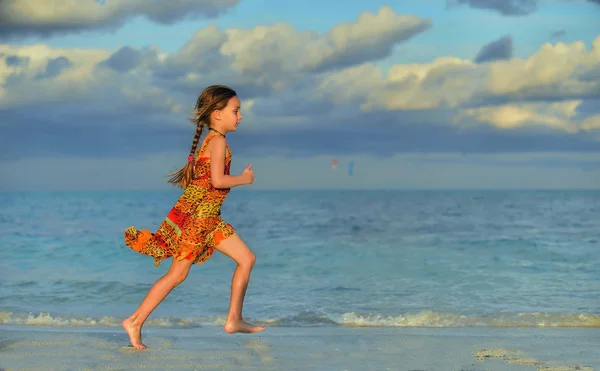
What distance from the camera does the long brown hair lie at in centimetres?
534

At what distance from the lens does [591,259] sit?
15469 millimetres

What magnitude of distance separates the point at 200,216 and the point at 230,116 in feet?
2.50

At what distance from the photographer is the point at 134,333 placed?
5.34 meters

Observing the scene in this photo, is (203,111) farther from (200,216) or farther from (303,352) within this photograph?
(303,352)

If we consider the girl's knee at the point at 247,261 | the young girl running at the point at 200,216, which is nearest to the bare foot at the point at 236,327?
the young girl running at the point at 200,216

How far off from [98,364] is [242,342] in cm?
129

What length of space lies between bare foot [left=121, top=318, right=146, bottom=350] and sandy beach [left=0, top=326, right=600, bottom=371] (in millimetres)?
103

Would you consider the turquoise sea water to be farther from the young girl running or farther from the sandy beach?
the young girl running

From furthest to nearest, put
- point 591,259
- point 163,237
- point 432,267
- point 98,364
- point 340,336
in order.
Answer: point 591,259, point 432,267, point 340,336, point 163,237, point 98,364

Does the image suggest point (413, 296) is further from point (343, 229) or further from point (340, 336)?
point (343, 229)

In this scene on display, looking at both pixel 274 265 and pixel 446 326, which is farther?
pixel 274 265

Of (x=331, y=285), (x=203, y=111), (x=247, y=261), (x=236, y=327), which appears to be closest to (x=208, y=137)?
(x=203, y=111)

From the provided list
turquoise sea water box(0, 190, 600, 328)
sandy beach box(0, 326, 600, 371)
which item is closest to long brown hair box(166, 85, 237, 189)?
sandy beach box(0, 326, 600, 371)

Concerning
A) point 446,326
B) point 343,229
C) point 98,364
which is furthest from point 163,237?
point 343,229
